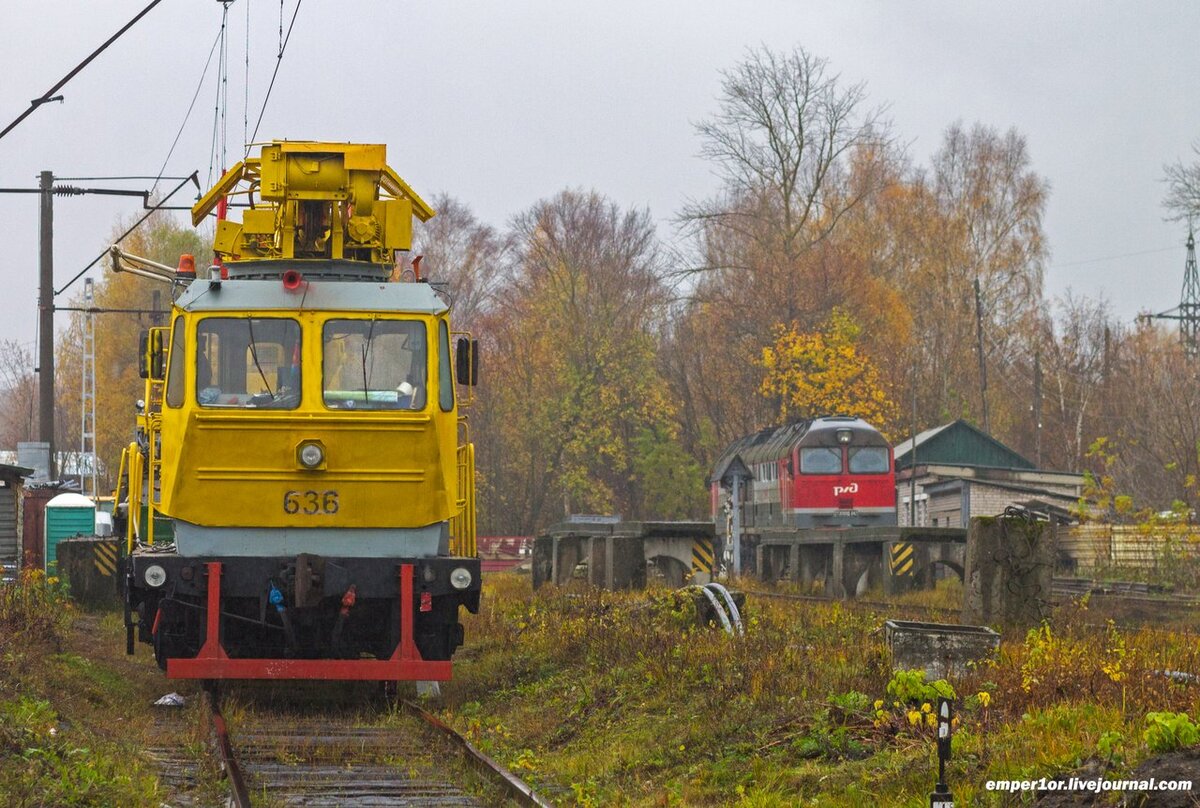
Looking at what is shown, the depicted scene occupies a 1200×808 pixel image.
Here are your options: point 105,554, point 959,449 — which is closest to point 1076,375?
point 959,449

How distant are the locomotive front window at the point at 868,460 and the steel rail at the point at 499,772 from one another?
2541cm

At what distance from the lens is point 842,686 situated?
1011cm

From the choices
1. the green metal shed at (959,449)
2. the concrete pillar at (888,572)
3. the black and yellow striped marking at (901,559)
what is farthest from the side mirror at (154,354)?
the green metal shed at (959,449)

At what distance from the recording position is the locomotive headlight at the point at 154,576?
12.0 meters

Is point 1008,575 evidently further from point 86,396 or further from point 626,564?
point 86,396

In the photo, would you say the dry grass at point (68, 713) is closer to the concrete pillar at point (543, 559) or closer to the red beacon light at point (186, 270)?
the red beacon light at point (186, 270)

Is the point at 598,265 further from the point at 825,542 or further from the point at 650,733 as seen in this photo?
the point at 650,733

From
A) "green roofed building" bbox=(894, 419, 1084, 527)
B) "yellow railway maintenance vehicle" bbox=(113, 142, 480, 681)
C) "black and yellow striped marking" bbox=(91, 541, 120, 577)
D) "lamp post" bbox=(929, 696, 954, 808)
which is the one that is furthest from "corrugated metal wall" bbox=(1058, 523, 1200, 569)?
"lamp post" bbox=(929, 696, 954, 808)

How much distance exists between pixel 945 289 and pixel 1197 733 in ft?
197

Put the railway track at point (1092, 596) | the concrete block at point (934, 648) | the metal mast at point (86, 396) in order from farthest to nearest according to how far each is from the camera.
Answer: the metal mast at point (86, 396) < the railway track at point (1092, 596) < the concrete block at point (934, 648)

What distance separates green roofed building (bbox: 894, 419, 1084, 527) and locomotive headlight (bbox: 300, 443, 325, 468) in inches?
1106

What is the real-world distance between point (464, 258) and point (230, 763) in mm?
64786

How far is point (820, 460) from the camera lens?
35594 millimetres

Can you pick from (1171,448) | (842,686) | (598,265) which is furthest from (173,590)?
(598,265)
